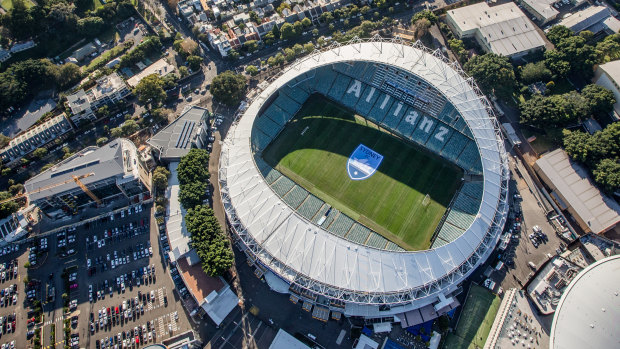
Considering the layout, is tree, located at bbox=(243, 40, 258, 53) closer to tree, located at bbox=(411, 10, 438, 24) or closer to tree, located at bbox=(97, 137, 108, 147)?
tree, located at bbox=(97, 137, 108, 147)

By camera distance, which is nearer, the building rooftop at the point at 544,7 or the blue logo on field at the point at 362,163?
the blue logo on field at the point at 362,163

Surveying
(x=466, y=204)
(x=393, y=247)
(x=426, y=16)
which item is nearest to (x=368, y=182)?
(x=393, y=247)

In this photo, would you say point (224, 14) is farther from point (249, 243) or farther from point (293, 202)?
point (249, 243)

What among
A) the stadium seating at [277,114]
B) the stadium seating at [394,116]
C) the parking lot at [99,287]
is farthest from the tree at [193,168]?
the stadium seating at [394,116]

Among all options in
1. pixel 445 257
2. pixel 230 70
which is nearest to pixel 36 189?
pixel 230 70

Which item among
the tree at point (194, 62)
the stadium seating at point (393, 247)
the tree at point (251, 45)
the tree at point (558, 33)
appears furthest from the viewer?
the tree at point (251, 45)

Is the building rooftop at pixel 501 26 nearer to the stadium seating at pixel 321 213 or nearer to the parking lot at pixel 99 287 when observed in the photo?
the stadium seating at pixel 321 213

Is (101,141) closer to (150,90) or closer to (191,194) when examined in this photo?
(150,90)
